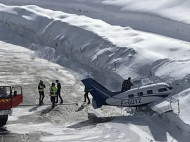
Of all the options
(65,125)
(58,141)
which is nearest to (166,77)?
(65,125)

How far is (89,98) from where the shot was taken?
88.7 ft

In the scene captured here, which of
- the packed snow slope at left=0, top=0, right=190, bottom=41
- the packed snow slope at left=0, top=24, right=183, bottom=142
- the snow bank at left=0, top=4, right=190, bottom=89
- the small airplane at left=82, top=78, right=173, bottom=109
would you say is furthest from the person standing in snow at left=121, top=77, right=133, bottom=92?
the packed snow slope at left=0, top=0, right=190, bottom=41

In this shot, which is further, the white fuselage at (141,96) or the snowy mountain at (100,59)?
the white fuselage at (141,96)

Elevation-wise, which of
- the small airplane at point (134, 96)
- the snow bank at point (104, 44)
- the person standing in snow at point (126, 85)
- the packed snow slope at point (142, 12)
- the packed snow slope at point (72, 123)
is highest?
the packed snow slope at point (142, 12)

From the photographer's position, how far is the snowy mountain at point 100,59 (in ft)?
70.4

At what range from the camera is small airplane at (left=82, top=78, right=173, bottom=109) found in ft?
76.7

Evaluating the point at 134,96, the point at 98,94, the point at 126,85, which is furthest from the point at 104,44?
the point at 134,96

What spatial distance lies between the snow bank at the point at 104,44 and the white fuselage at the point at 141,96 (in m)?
1.93

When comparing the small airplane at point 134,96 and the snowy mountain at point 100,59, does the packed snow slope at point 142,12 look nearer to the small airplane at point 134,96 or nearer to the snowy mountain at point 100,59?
the snowy mountain at point 100,59

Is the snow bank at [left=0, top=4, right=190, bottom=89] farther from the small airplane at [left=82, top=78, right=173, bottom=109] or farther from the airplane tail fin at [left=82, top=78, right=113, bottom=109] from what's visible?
the airplane tail fin at [left=82, top=78, right=113, bottom=109]

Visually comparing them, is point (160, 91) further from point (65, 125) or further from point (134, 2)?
point (134, 2)

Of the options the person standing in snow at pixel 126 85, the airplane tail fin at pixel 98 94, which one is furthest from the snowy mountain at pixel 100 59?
the person standing in snow at pixel 126 85

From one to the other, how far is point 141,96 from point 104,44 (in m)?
12.5

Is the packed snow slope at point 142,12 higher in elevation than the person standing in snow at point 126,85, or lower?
higher
